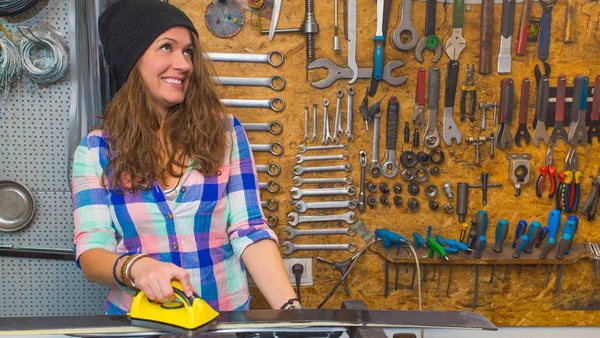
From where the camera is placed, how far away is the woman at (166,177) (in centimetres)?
136

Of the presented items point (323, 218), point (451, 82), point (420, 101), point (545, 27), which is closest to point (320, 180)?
point (323, 218)

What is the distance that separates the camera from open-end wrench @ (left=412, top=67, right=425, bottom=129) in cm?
212

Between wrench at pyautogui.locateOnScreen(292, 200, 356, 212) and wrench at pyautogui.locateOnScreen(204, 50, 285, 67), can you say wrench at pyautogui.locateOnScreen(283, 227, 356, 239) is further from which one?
wrench at pyautogui.locateOnScreen(204, 50, 285, 67)

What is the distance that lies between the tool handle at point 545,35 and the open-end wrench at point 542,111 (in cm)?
10

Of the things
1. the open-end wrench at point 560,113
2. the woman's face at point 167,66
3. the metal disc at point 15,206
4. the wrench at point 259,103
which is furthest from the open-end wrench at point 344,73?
the metal disc at point 15,206

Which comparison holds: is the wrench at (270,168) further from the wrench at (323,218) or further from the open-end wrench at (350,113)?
the open-end wrench at (350,113)

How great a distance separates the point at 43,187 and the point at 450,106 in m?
1.73

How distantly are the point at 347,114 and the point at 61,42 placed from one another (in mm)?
1188

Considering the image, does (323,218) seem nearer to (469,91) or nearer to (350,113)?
(350,113)

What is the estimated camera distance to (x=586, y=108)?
216 cm

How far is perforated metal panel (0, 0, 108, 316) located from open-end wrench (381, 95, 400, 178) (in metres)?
1.29

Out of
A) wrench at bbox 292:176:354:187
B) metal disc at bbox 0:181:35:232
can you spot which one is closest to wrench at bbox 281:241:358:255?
wrench at bbox 292:176:354:187

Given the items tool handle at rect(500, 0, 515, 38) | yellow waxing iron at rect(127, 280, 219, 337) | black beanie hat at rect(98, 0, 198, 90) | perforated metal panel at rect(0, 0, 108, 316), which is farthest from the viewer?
tool handle at rect(500, 0, 515, 38)

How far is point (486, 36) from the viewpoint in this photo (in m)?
2.11
